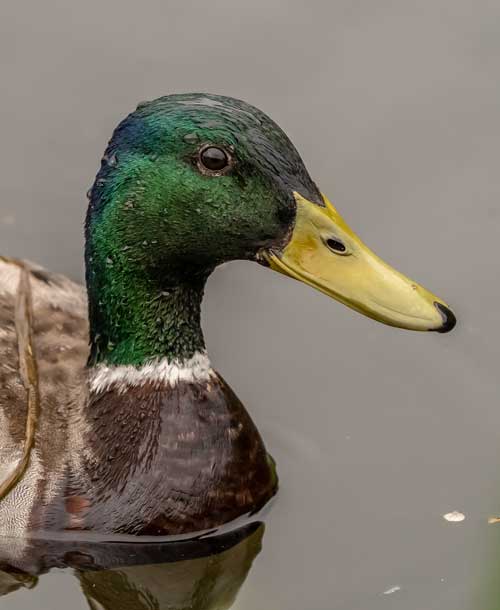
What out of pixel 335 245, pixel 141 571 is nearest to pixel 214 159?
pixel 335 245

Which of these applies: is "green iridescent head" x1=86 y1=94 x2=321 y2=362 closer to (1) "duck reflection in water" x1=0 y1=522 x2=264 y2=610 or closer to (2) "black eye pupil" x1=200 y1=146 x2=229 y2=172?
(2) "black eye pupil" x1=200 y1=146 x2=229 y2=172

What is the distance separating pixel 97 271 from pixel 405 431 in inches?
70.5

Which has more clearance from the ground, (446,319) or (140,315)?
(446,319)

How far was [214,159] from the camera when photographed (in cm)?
597

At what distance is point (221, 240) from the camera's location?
619cm

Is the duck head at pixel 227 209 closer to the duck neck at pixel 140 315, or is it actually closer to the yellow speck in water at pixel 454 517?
the duck neck at pixel 140 315

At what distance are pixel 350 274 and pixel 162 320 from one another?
84cm

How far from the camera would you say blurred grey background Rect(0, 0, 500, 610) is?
700 centimetres

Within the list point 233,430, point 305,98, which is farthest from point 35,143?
point 233,430

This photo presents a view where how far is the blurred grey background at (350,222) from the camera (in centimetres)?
700

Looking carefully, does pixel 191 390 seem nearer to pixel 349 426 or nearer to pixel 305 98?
pixel 349 426

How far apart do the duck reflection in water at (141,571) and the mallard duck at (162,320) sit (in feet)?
0.35

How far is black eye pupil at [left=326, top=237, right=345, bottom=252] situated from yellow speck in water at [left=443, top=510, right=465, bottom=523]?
1.57m

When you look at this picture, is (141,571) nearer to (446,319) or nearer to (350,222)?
(446,319)
